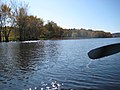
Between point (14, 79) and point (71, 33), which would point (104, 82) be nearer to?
point (14, 79)

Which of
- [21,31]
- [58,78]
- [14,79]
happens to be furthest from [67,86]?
[21,31]

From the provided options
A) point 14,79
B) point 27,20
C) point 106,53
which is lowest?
point 14,79

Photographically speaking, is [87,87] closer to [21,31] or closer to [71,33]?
[21,31]

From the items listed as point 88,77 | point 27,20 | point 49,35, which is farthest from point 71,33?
point 88,77

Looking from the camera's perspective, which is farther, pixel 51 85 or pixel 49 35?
Answer: pixel 49 35

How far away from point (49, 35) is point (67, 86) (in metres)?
117

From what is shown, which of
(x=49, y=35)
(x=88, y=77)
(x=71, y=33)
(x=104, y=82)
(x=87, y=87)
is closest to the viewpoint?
(x=87, y=87)

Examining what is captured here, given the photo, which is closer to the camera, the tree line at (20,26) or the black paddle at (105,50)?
the black paddle at (105,50)

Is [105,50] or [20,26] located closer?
[105,50]

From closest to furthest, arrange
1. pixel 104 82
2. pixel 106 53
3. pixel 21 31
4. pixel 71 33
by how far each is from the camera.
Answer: pixel 106 53
pixel 104 82
pixel 21 31
pixel 71 33

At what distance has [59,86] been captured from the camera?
1064 cm

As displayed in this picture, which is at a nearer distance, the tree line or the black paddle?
the black paddle

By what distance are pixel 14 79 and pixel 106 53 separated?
24.1ft

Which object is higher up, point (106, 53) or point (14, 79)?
point (106, 53)
